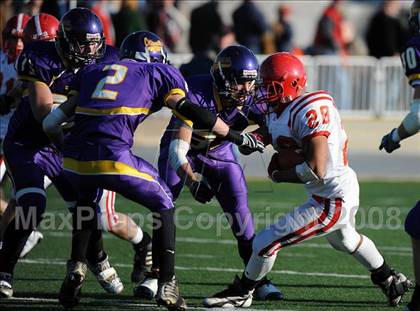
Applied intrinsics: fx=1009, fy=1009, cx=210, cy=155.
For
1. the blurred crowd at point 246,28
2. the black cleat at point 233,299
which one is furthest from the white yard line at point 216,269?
the blurred crowd at point 246,28

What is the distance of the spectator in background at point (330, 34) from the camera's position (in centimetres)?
1602

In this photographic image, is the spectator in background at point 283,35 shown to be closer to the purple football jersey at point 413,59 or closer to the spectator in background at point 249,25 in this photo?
the spectator in background at point 249,25

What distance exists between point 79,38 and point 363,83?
10.3 metres

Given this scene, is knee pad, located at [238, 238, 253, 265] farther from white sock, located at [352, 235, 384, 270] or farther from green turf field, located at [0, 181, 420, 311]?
white sock, located at [352, 235, 384, 270]

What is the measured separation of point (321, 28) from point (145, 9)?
321cm

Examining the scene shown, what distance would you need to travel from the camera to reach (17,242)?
632 cm

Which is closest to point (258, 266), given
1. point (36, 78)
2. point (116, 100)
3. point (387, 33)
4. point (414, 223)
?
point (414, 223)

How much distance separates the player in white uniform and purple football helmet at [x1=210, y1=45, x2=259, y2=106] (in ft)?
0.46

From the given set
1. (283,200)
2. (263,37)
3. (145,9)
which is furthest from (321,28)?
(283,200)

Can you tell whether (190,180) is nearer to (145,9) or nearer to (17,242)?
(17,242)

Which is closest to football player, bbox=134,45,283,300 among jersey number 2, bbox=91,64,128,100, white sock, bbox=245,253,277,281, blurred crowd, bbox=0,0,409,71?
white sock, bbox=245,253,277,281

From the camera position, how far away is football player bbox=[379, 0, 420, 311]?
5.70 metres

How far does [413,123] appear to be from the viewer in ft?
19.1

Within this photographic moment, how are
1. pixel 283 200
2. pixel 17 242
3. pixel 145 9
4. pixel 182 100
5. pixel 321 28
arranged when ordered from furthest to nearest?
pixel 145 9 < pixel 321 28 < pixel 283 200 < pixel 17 242 < pixel 182 100
